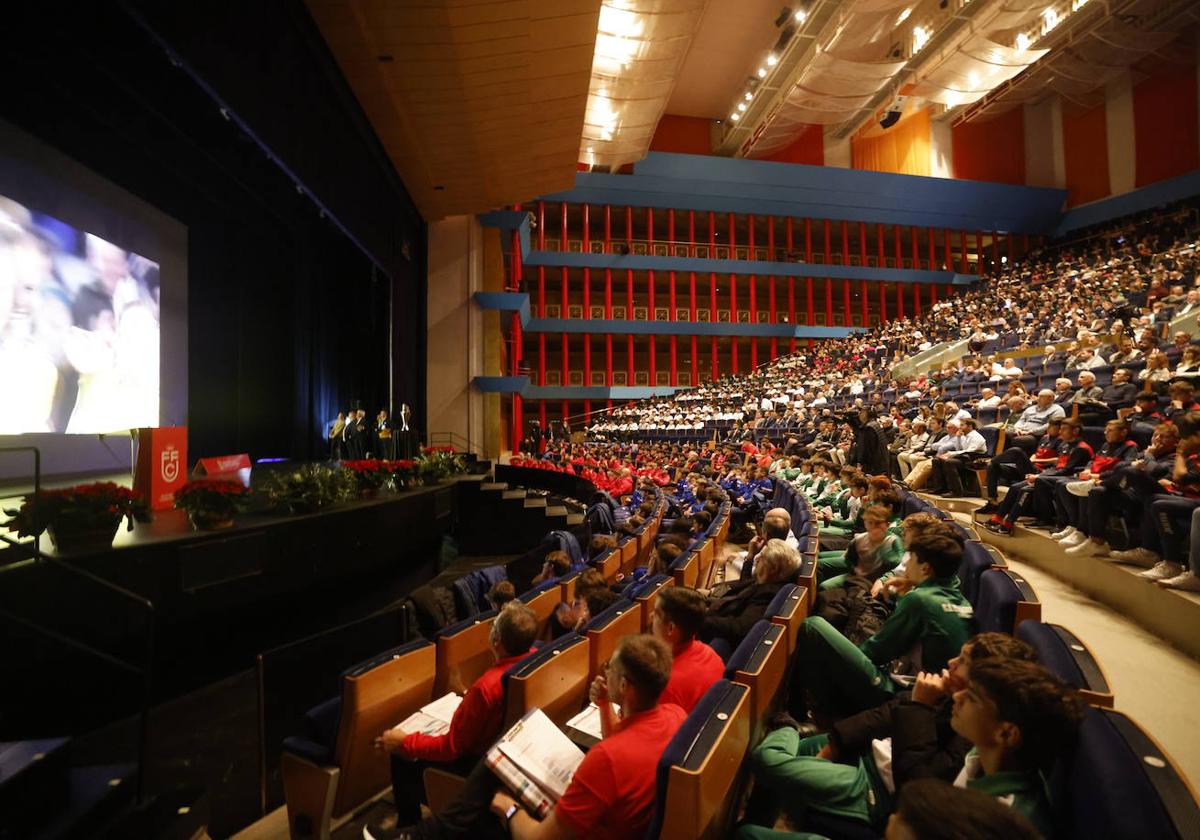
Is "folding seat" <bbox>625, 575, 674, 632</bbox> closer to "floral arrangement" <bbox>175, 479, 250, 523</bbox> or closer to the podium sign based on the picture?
"floral arrangement" <bbox>175, 479, 250, 523</bbox>

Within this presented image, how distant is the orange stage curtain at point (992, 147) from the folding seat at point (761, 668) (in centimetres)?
2837

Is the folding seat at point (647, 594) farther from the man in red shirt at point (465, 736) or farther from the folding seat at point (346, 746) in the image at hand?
the folding seat at point (346, 746)

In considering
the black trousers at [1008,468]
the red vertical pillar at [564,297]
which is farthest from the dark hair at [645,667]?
the red vertical pillar at [564,297]

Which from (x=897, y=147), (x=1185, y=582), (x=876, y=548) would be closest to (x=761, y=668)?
(x=876, y=548)

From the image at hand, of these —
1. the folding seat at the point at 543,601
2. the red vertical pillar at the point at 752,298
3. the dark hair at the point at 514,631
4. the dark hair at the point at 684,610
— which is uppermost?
the red vertical pillar at the point at 752,298

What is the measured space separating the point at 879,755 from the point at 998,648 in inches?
15.1

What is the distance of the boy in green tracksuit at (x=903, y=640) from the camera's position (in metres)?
1.94

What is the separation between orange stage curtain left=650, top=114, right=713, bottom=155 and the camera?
2386 centimetres

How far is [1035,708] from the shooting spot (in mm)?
1090

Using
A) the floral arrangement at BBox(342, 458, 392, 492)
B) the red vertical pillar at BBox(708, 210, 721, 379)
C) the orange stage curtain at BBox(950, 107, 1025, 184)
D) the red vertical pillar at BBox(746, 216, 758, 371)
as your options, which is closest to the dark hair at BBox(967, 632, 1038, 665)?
the floral arrangement at BBox(342, 458, 392, 492)

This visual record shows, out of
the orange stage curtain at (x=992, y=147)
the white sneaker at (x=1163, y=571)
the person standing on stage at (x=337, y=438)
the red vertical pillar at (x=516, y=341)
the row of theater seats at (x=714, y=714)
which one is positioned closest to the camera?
the row of theater seats at (x=714, y=714)

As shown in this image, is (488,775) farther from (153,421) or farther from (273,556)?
(153,421)

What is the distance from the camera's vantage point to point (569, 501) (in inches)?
362

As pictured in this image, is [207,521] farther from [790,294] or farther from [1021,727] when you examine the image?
[790,294]
